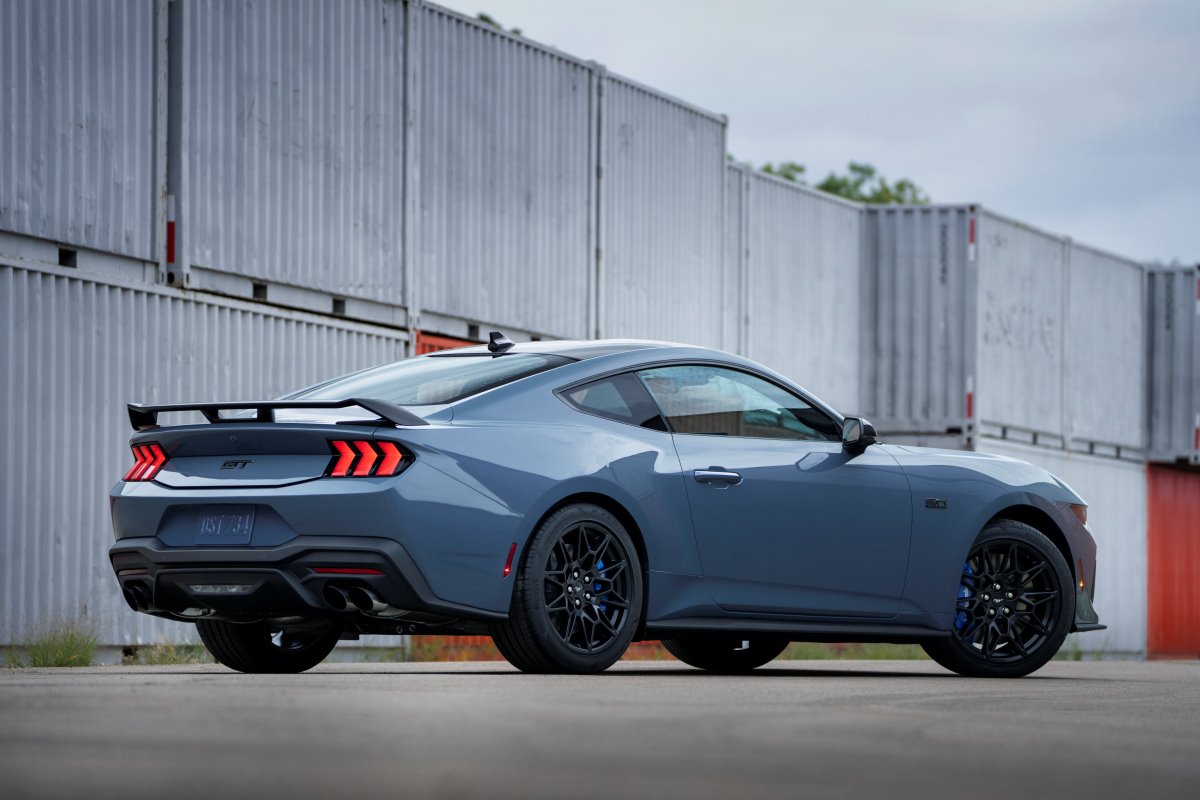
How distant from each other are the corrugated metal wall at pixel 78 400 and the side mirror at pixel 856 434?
18.4 feet

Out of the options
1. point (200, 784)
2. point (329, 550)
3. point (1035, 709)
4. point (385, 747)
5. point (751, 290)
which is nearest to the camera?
point (200, 784)

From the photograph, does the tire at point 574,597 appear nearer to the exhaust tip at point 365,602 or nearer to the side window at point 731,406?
the exhaust tip at point 365,602

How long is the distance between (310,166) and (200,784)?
36.7ft

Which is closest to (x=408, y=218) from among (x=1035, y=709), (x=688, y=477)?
(x=688, y=477)

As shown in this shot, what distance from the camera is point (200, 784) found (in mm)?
3713

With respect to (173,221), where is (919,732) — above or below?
below

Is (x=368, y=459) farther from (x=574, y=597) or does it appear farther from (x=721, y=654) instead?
(x=721, y=654)

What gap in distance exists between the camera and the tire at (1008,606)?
8820 millimetres

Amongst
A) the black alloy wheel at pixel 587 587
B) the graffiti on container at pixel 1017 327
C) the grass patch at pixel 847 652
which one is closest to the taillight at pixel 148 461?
the black alloy wheel at pixel 587 587

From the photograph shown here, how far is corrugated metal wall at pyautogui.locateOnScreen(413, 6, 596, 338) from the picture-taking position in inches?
630

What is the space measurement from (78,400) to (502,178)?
5.73 meters

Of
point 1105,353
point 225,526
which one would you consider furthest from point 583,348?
point 1105,353

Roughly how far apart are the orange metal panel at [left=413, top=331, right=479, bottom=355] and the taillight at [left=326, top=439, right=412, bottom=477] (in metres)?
8.62

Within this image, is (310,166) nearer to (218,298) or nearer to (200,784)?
(218,298)
